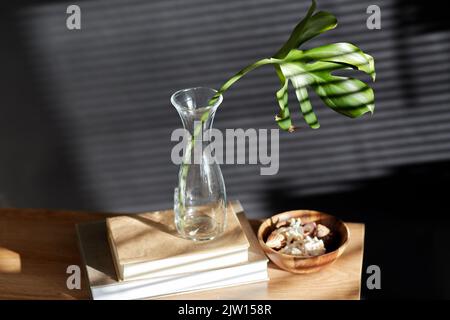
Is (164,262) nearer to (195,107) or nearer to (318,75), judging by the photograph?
(195,107)

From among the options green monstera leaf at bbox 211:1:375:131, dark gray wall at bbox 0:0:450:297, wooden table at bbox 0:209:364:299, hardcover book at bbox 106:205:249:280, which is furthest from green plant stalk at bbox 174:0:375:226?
dark gray wall at bbox 0:0:450:297

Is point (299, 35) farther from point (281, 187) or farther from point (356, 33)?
point (281, 187)

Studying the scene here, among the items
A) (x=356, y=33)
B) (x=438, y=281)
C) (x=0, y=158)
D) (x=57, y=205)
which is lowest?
(x=438, y=281)

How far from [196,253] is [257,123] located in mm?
610

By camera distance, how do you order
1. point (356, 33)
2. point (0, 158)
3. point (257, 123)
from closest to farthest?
point (356, 33), point (257, 123), point (0, 158)

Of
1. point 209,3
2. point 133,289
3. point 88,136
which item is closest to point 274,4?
point 209,3

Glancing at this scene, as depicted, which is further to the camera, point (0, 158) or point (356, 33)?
point (0, 158)

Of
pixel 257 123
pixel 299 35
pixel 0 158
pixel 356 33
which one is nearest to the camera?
pixel 299 35

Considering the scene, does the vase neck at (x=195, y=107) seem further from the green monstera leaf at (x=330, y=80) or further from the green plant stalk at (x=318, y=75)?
the green monstera leaf at (x=330, y=80)

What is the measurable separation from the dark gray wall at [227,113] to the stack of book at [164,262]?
51cm

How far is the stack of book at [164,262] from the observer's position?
151 centimetres

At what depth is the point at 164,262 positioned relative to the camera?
1.51 meters

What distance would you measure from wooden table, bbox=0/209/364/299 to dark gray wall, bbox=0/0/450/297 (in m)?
0.34

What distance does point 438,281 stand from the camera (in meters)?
2.12
